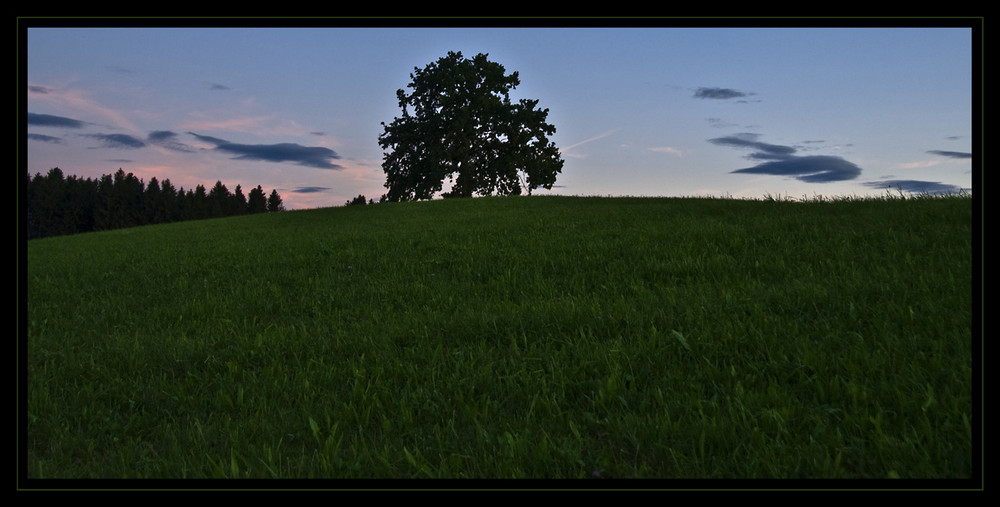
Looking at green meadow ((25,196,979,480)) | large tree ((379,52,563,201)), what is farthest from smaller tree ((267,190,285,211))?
green meadow ((25,196,979,480))

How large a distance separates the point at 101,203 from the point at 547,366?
9415 cm

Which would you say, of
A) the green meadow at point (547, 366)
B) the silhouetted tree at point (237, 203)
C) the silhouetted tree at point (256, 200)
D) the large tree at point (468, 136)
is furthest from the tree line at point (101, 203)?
the green meadow at point (547, 366)

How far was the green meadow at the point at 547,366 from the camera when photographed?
9.70ft

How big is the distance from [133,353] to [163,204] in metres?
89.7

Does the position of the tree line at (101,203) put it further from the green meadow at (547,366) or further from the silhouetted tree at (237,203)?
the green meadow at (547,366)

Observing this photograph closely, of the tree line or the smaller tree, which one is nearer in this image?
the tree line

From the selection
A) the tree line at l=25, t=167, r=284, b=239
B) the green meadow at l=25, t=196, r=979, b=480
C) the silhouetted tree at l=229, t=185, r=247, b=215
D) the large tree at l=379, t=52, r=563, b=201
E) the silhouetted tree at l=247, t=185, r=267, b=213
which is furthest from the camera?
the silhouetted tree at l=247, t=185, r=267, b=213

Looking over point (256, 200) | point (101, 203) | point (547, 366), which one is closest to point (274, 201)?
point (256, 200)

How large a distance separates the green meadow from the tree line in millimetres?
74115

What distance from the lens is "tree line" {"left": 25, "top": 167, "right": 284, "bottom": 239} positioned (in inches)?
2911

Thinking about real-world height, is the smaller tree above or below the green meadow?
above

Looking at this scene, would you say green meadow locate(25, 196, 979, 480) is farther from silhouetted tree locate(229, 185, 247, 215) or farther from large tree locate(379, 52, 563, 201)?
silhouetted tree locate(229, 185, 247, 215)

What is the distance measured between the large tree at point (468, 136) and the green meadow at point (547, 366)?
2868 cm
